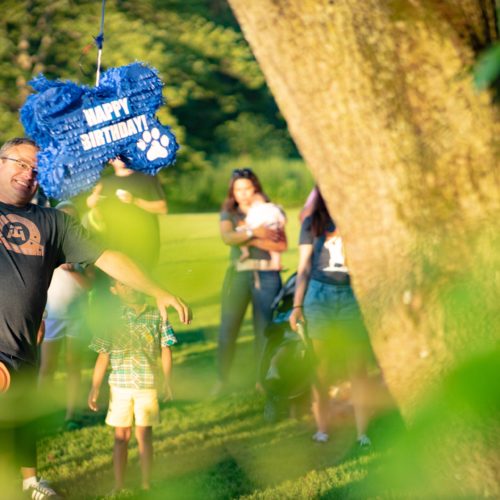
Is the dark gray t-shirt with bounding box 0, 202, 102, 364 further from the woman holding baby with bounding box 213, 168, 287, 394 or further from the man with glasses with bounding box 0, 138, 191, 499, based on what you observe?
the woman holding baby with bounding box 213, 168, 287, 394

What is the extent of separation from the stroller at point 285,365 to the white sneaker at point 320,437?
353 mm

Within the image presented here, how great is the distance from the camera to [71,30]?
29703mm

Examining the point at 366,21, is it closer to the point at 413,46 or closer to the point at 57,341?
the point at 413,46

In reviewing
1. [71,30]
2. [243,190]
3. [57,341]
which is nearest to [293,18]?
[57,341]

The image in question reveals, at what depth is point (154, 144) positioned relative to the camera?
370 cm

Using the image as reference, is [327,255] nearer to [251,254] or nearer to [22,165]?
[251,254]

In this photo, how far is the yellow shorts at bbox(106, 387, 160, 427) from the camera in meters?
4.95

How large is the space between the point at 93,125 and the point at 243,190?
11.6 feet

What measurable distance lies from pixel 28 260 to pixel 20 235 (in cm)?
→ 10

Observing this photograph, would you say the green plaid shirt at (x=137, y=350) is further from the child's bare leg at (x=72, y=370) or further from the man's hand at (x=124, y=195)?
the child's bare leg at (x=72, y=370)

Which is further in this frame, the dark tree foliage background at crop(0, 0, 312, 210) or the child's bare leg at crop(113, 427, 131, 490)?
the dark tree foliage background at crop(0, 0, 312, 210)

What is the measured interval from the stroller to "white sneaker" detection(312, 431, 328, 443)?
35 centimetres

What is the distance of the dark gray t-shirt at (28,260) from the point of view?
3754mm

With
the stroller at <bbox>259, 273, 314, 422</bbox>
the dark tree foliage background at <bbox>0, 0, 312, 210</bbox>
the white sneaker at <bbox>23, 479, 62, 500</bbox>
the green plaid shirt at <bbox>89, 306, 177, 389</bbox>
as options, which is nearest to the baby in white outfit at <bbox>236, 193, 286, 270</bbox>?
the stroller at <bbox>259, 273, 314, 422</bbox>
